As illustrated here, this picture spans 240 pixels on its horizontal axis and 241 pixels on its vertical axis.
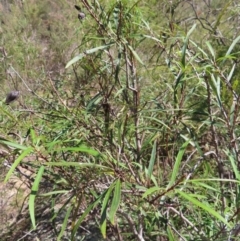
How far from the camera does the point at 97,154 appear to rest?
2.61 feet

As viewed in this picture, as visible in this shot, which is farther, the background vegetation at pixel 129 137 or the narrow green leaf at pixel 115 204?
the background vegetation at pixel 129 137

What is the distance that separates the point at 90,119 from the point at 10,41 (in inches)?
166

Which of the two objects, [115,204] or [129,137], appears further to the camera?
[129,137]

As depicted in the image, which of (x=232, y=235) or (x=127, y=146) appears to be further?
(x=127, y=146)

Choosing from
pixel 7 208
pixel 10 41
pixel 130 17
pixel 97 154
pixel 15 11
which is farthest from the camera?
pixel 15 11

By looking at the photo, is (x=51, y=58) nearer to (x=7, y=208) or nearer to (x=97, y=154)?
(x=7, y=208)

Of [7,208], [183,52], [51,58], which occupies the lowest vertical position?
[7,208]

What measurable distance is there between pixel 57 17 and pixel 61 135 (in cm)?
511

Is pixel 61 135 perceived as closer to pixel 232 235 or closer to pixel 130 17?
pixel 130 17

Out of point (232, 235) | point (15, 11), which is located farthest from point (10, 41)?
point (232, 235)

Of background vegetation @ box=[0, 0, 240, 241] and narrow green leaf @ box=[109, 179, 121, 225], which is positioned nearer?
narrow green leaf @ box=[109, 179, 121, 225]

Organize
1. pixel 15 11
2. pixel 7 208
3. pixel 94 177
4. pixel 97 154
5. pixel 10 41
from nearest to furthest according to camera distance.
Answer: pixel 97 154 → pixel 94 177 → pixel 7 208 → pixel 10 41 → pixel 15 11

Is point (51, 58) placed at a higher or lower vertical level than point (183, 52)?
lower

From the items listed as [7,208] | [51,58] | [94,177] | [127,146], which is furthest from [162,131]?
[51,58]
